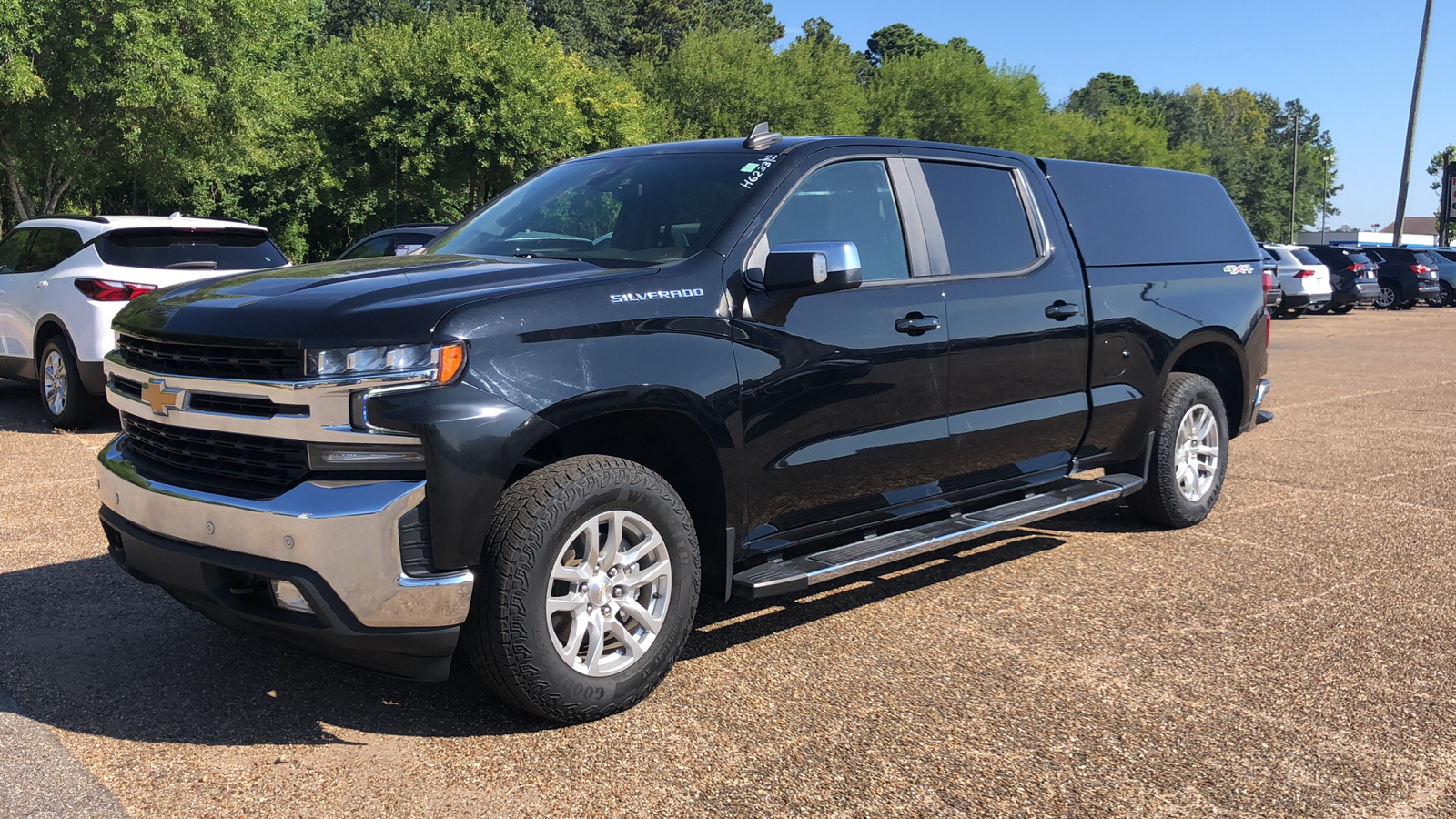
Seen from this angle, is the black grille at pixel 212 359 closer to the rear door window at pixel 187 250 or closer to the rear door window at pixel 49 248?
the rear door window at pixel 187 250

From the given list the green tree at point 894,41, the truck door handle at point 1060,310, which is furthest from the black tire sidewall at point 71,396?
the green tree at point 894,41

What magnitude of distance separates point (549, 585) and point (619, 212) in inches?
67.0

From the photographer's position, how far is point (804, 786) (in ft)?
11.0

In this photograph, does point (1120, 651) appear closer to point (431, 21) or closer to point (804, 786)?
point (804, 786)

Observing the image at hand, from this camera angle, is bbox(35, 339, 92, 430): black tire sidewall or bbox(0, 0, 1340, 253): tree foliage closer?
bbox(35, 339, 92, 430): black tire sidewall

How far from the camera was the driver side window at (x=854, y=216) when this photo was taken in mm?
4488

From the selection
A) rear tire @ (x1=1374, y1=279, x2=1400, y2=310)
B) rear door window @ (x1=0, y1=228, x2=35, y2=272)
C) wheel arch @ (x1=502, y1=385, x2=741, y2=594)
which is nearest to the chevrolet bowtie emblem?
wheel arch @ (x1=502, y1=385, x2=741, y2=594)

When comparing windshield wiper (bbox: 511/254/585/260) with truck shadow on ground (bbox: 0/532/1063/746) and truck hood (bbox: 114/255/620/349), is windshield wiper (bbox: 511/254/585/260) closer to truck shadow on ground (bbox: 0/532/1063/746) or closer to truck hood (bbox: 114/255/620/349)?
truck hood (bbox: 114/255/620/349)

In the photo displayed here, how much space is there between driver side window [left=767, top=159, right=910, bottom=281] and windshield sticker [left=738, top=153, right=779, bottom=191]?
141 mm

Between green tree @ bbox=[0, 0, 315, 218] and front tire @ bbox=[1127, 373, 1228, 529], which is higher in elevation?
green tree @ bbox=[0, 0, 315, 218]

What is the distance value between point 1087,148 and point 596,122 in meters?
41.6

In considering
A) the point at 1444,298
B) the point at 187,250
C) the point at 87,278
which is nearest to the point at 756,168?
the point at 187,250

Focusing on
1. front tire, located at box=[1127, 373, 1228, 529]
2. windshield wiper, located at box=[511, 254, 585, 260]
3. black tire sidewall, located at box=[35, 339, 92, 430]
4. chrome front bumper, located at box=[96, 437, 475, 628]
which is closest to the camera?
chrome front bumper, located at box=[96, 437, 475, 628]

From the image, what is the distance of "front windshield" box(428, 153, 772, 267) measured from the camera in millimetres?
4379
